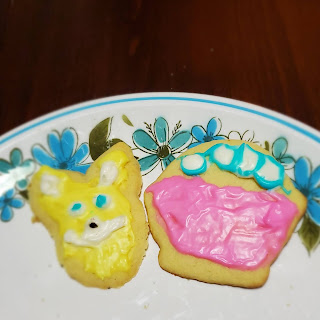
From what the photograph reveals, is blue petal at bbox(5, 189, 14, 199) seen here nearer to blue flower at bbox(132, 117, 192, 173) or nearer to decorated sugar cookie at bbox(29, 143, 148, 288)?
decorated sugar cookie at bbox(29, 143, 148, 288)

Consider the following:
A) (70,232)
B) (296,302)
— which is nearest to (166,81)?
(70,232)

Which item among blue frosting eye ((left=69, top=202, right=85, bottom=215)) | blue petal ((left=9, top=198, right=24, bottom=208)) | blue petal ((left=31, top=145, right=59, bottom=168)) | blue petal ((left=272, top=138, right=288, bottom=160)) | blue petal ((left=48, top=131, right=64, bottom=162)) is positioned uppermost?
blue petal ((left=272, top=138, right=288, bottom=160))

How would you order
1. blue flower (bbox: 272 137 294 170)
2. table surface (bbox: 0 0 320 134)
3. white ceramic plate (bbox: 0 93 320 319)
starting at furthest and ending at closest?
table surface (bbox: 0 0 320 134) < blue flower (bbox: 272 137 294 170) < white ceramic plate (bbox: 0 93 320 319)

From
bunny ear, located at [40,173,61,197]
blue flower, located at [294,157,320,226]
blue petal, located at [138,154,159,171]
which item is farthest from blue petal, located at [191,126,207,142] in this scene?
bunny ear, located at [40,173,61,197]

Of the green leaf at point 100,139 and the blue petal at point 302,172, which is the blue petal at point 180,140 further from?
the blue petal at point 302,172

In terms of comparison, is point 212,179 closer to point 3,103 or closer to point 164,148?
point 164,148

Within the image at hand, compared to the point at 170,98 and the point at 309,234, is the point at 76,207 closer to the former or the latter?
the point at 170,98
